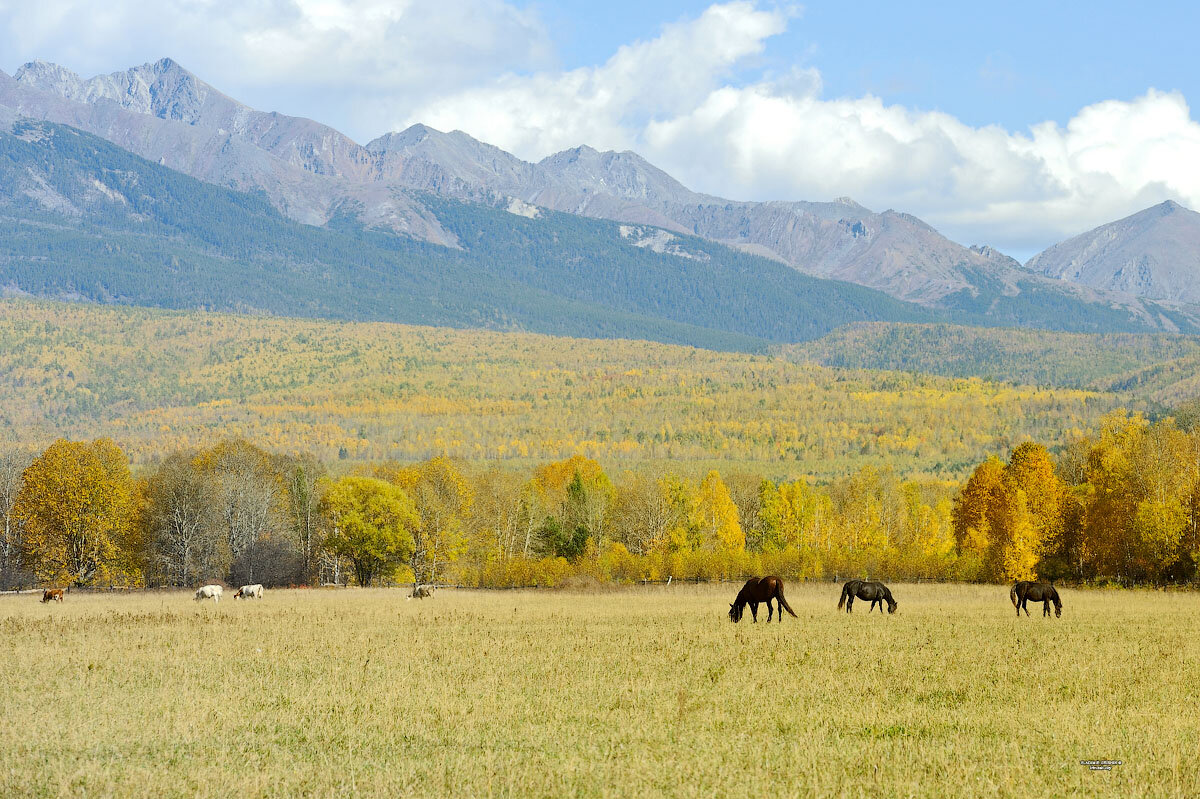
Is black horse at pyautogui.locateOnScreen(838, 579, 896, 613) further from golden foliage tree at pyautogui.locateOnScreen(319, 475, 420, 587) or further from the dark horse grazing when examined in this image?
golden foliage tree at pyautogui.locateOnScreen(319, 475, 420, 587)

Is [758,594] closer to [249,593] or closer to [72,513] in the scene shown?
[249,593]

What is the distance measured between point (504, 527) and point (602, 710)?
82070 mm

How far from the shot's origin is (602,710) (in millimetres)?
21656

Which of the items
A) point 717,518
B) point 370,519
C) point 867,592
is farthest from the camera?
point 717,518

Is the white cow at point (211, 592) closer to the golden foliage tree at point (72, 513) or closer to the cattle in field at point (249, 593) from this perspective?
the cattle in field at point (249, 593)

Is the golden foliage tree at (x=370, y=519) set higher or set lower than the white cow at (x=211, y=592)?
higher

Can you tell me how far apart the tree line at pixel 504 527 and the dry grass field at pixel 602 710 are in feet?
115

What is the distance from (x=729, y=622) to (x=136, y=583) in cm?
5733

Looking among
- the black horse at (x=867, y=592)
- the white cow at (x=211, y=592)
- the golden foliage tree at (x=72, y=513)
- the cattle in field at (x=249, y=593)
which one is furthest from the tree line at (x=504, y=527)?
the black horse at (x=867, y=592)

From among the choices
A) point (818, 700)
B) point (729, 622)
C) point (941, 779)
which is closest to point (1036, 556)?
point (729, 622)

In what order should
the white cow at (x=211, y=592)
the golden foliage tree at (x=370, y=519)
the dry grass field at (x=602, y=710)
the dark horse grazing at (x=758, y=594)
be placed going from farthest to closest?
the golden foliage tree at (x=370, y=519), the white cow at (x=211, y=592), the dark horse grazing at (x=758, y=594), the dry grass field at (x=602, y=710)

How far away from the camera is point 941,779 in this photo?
1652cm

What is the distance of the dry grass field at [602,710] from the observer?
16.6m

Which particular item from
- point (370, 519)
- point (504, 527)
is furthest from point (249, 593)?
point (504, 527)
